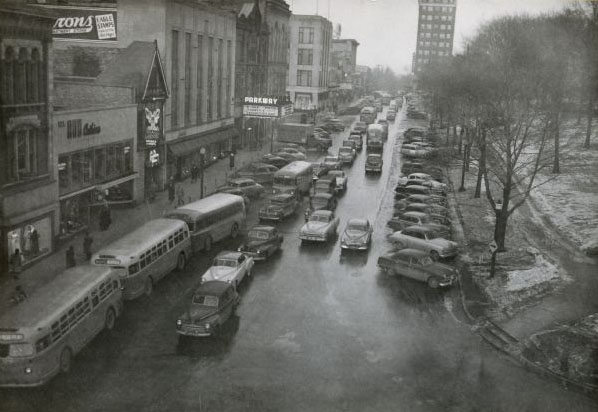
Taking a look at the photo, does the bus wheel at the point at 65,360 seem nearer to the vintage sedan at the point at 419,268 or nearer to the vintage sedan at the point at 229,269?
the vintage sedan at the point at 229,269

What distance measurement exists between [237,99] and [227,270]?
157 feet

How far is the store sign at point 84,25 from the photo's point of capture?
165 ft

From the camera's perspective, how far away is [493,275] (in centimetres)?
3212

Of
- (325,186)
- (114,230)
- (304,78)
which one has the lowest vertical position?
(114,230)

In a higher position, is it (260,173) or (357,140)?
(357,140)

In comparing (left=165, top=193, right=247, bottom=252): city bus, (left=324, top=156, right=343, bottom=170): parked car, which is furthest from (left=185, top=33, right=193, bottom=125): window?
(left=165, top=193, right=247, bottom=252): city bus

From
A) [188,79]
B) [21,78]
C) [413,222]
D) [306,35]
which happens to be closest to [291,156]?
[188,79]

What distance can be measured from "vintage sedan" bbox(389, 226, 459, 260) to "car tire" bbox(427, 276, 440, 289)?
2.89 meters

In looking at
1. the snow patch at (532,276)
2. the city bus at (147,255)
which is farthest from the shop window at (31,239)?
the snow patch at (532,276)

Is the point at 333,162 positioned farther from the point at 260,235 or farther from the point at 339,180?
the point at 260,235

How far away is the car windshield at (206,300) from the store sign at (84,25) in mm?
31718

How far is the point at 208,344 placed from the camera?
23516mm

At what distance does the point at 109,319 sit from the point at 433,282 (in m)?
14.9

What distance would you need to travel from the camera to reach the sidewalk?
2869cm
